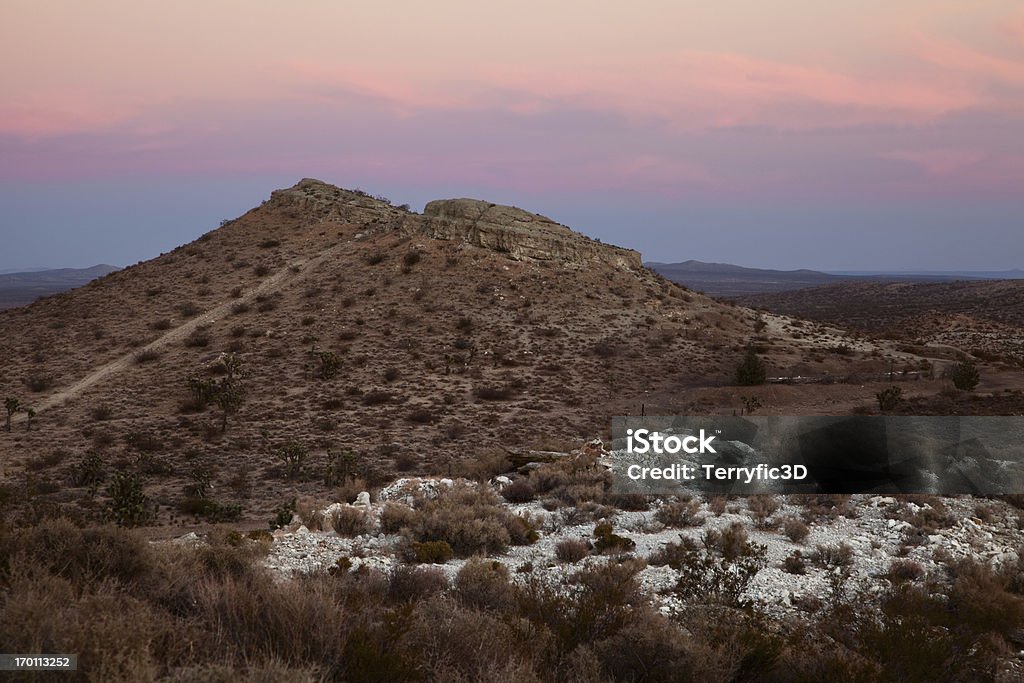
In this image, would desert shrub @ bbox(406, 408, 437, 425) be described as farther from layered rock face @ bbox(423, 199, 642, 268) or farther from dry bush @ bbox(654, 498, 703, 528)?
layered rock face @ bbox(423, 199, 642, 268)

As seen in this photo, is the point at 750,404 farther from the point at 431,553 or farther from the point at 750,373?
the point at 431,553

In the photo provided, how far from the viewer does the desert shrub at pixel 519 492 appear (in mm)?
12344

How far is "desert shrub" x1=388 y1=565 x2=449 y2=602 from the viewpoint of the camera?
6.73 meters

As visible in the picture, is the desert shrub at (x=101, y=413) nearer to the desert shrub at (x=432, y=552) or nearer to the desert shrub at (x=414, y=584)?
the desert shrub at (x=432, y=552)

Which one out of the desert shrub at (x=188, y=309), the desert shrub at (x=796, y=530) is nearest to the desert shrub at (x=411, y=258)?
the desert shrub at (x=188, y=309)

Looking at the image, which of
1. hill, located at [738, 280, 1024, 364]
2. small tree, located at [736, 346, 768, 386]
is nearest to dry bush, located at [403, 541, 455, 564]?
small tree, located at [736, 346, 768, 386]

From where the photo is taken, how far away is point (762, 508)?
36.5ft

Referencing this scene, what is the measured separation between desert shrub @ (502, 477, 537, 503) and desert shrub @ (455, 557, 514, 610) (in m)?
5.03

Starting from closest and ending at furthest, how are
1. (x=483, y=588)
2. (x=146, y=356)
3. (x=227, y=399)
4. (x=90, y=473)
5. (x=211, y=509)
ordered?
(x=483, y=588) → (x=211, y=509) → (x=90, y=473) → (x=227, y=399) → (x=146, y=356)

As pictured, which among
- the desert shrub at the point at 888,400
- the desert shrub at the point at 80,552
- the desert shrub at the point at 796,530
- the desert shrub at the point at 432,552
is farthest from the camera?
the desert shrub at the point at 888,400

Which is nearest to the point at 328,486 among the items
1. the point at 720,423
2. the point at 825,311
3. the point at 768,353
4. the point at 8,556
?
the point at 8,556

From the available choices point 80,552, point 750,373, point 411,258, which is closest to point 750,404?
point 750,373

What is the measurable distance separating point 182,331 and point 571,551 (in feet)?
88.2

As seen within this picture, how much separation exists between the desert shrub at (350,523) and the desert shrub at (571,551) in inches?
128
